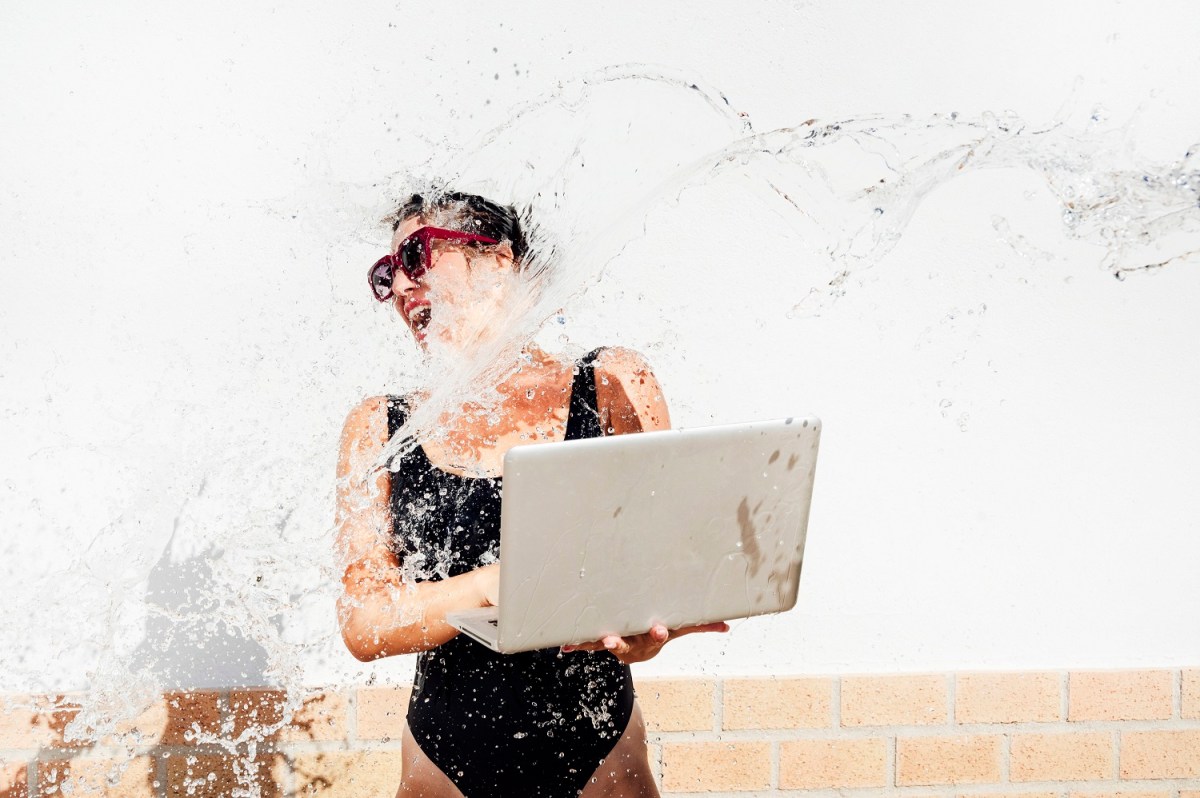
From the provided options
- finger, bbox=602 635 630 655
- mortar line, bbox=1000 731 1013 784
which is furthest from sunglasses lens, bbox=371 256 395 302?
mortar line, bbox=1000 731 1013 784

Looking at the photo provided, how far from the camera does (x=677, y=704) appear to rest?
2252mm

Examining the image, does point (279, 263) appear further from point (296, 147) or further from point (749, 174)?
point (749, 174)

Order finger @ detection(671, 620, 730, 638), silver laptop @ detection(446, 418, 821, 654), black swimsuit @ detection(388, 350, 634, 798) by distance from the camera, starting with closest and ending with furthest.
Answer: silver laptop @ detection(446, 418, 821, 654), finger @ detection(671, 620, 730, 638), black swimsuit @ detection(388, 350, 634, 798)

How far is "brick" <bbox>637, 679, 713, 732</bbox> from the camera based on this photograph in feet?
7.36

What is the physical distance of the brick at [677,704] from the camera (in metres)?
2.24

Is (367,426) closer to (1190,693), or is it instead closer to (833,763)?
(833,763)

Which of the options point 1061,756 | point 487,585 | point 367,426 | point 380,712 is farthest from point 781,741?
point 367,426

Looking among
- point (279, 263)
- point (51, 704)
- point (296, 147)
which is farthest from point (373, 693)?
point (296, 147)

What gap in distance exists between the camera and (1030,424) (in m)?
2.35

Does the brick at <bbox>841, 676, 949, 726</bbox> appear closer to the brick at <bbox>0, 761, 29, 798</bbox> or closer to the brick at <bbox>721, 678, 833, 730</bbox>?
the brick at <bbox>721, 678, 833, 730</bbox>

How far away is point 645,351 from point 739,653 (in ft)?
2.39

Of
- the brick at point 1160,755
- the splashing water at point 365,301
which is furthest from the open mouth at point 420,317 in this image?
the brick at point 1160,755

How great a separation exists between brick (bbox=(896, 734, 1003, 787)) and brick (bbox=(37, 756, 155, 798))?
67.9 inches

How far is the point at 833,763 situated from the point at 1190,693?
3.03 feet
